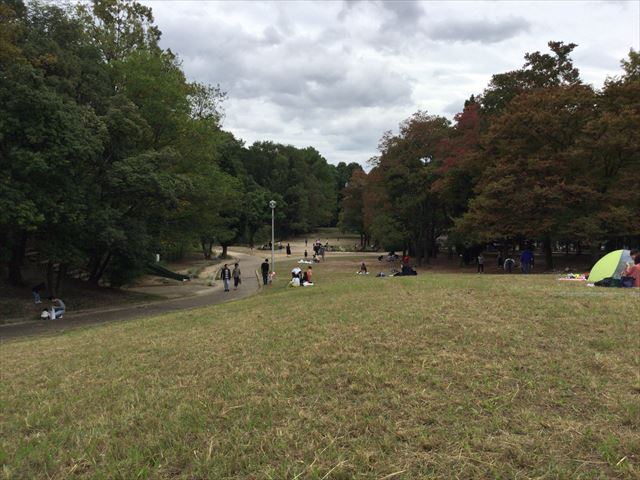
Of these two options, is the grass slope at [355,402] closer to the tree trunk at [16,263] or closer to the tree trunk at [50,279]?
the tree trunk at [50,279]

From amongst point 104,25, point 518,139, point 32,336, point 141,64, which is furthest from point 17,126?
point 518,139

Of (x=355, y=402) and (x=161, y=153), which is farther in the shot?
(x=161, y=153)

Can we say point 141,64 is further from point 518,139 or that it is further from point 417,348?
point 417,348

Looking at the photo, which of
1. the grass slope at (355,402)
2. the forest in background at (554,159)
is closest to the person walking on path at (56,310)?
the grass slope at (355,402)

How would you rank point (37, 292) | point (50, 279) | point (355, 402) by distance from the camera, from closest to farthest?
1. point (355, 402)
2. point (37, 292)
3. point (50, 279)

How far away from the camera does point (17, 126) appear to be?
13789 mm

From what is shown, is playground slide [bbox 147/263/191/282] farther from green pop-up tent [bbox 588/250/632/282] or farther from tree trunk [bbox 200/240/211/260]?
green pop-up tent [bbox 588/250/632/282]

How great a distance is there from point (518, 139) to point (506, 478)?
22985mm

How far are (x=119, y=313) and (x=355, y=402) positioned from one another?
15.0 meters

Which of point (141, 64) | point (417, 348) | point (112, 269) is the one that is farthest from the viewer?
point (112, 269)

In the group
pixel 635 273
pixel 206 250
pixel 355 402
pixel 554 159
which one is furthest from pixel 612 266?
pixel 206 250

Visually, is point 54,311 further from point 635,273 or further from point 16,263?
point 635,273

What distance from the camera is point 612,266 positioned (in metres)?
11.5

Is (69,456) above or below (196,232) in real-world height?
below
